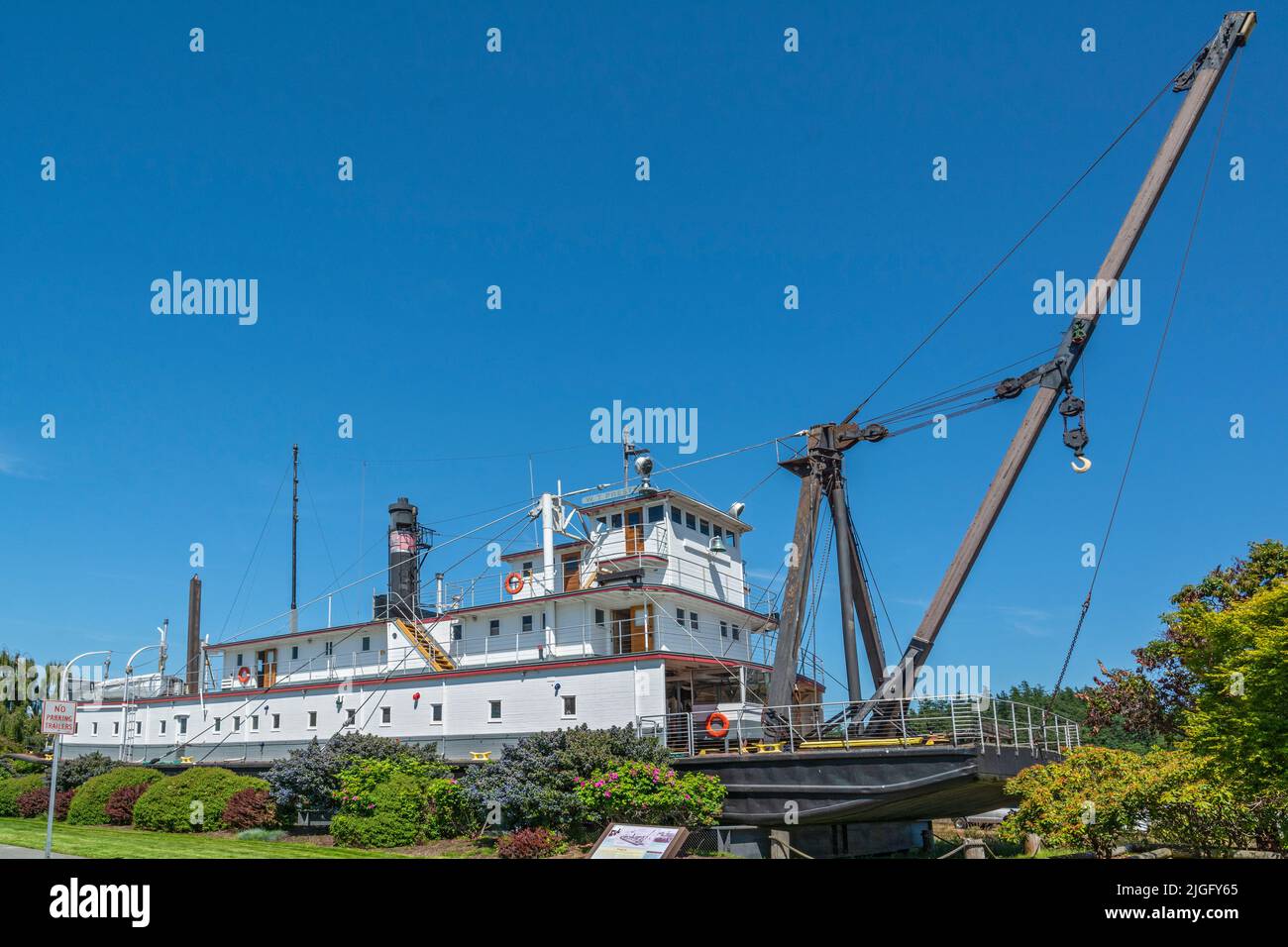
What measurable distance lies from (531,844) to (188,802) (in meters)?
12.7

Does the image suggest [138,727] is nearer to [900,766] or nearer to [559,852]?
[559,852]

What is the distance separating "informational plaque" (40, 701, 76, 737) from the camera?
16.6m

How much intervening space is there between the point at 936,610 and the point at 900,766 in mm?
4189

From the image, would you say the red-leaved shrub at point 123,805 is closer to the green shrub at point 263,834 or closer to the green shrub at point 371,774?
the green shrub at point 263,834

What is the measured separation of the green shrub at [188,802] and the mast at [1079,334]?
18.6m

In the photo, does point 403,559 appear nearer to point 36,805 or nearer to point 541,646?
point 541,646

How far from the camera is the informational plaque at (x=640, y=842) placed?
14984 mm

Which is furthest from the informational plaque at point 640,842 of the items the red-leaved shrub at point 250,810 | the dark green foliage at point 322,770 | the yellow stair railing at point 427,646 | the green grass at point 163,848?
the yellow stair railing at point 427,646

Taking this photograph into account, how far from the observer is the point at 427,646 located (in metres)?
32.9
